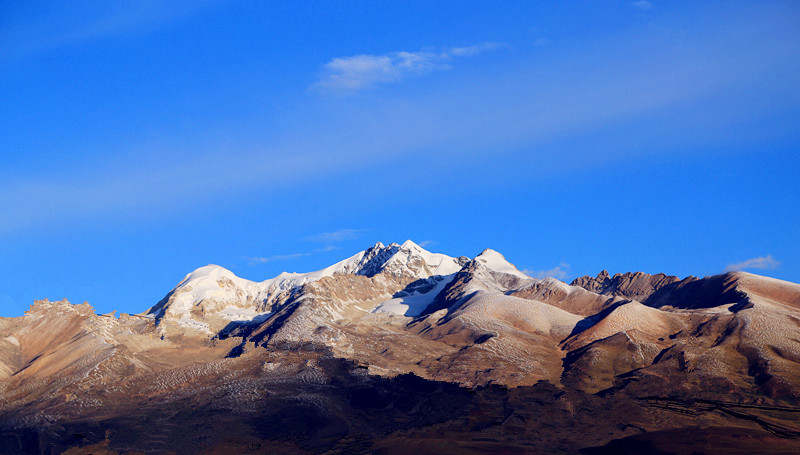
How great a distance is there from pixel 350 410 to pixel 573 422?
184ft

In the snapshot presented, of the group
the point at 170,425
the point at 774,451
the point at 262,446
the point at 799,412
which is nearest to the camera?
the point at 774,451

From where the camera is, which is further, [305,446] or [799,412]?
[799,412]

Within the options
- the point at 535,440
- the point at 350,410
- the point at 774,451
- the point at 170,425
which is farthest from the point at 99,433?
the point at 774,451

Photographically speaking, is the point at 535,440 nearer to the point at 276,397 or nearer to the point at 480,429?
the point at 480,429

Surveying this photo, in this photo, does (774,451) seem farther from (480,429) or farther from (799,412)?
(480,429)

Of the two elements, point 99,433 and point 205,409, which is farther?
point 205,409

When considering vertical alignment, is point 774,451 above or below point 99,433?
below

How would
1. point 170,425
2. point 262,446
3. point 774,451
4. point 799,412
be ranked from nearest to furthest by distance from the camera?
point 774,451, point 262,446, point 170,425, point 799,412

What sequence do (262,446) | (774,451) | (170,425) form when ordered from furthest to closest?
(170,425), (262,446), (774,451)

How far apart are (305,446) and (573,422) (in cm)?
6399

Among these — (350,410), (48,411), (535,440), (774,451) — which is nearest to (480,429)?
(535,440)

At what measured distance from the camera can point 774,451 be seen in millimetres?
152250

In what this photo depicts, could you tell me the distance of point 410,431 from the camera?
17662 centimetres

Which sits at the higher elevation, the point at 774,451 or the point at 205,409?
the point at 205,409
